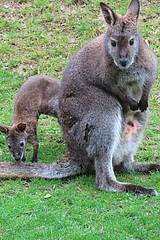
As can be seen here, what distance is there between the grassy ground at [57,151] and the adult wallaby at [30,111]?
295 mm

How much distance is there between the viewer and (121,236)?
6.50m

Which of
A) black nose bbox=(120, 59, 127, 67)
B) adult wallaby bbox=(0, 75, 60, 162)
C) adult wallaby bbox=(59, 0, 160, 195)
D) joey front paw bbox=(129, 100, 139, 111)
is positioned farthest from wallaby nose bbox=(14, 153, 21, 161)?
black nose bbox=(120, 59, 127, 67)

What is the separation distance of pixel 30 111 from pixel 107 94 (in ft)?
5.60

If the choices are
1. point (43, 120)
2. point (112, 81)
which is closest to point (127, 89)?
point (112, 81)

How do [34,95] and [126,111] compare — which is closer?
[126,111]

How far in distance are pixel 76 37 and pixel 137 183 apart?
5045 mm

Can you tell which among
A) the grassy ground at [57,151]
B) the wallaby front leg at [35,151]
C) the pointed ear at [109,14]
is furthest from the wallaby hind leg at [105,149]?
the wallaby front leg at [35,151]

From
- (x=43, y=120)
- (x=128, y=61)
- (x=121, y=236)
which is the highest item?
(x=128, y=61)

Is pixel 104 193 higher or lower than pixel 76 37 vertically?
lower

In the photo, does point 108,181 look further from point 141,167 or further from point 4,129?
point 4,129

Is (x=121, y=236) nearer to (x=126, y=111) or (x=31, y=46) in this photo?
(x=126, y=111)

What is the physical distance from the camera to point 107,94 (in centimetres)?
784

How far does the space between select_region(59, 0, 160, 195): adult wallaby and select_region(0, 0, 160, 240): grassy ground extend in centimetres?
28

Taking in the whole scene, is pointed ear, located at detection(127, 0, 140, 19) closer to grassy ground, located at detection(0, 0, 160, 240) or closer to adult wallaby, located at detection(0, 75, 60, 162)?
grassy ground, located at detection(0, 0, 160, 240)
